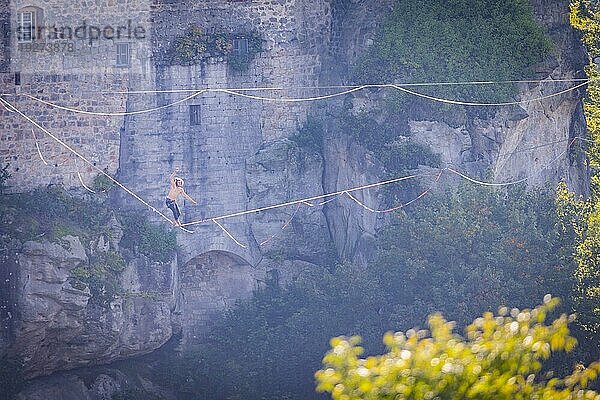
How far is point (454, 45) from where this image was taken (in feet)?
92.2

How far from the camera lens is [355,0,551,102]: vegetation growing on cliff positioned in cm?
2805

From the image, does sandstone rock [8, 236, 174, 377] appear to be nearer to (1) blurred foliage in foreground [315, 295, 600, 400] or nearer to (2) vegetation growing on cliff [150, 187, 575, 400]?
(2) vegetation growing on cliff [150, 187, 575, 400]

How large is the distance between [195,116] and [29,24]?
3605mm

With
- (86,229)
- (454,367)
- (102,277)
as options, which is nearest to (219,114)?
(86,229)

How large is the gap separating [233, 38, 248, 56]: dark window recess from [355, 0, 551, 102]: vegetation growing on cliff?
241cm

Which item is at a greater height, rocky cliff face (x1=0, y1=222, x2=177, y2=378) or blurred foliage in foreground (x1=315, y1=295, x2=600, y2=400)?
blurred foliage in foreground (x1=315, y1=295, x2=600, y2=400)

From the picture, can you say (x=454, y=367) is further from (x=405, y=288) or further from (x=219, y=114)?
(x=219, y=114)

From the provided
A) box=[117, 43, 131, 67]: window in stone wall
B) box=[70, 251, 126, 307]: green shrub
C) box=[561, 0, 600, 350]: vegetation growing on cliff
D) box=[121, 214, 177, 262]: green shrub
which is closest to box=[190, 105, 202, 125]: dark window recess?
box=[117, 43, 131, 67]: window in stone wall

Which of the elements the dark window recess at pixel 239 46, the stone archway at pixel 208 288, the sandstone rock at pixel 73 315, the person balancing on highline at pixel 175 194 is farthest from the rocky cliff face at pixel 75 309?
the dark window recess at pixel 239 46

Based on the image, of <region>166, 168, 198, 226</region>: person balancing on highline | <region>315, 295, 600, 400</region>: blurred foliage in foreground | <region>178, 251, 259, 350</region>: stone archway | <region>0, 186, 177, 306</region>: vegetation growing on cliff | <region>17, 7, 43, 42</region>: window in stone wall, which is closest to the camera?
<region>315, 295, 600, 400</region>: blurred foliage in foreground

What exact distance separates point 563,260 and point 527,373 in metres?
14.3

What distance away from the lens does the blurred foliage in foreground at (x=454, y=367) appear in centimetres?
1333

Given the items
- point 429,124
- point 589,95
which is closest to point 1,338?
point 429,124

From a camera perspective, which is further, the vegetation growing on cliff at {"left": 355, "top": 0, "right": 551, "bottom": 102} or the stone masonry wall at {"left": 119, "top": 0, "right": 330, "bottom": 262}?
the vegetation growing on cliff at {"left": 355, "top": 0, "right": 551, "bottom": 102}
